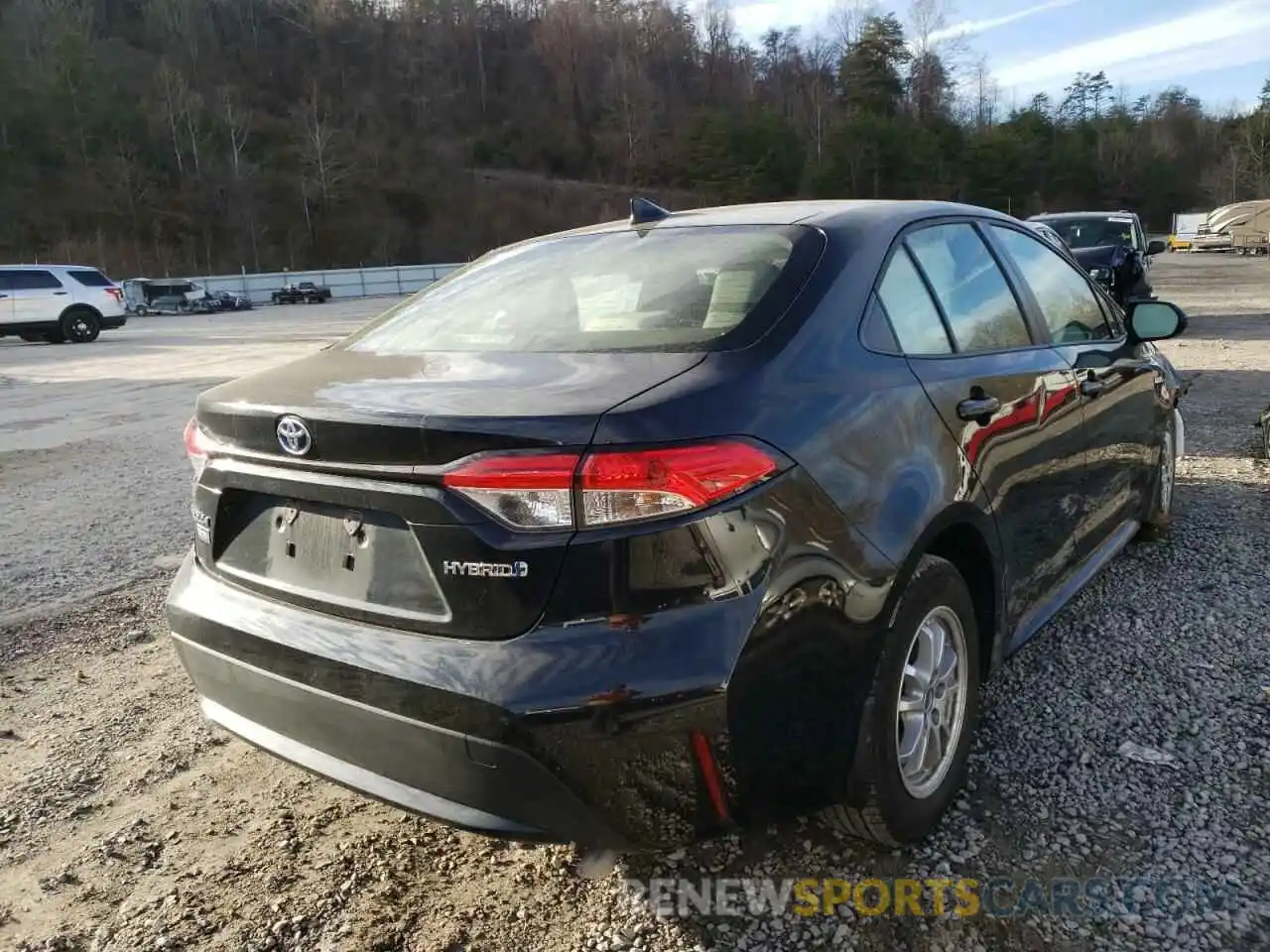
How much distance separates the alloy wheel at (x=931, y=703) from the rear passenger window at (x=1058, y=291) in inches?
56.7

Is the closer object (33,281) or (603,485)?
(603,485)

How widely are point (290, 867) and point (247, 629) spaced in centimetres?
70

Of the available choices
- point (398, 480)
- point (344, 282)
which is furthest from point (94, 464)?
point (344, 282)

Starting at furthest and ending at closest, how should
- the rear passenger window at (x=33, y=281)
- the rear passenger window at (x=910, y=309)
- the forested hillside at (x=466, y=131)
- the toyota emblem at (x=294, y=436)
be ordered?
the forested hillside at (x=466, y=131) → the rear passenger window at (x=33, y=281) → the rear passenger window at (x=910, y=309) → the toyota emblem at (x=294, y=436)

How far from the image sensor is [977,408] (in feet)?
8.47

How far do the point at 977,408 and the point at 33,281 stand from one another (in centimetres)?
2486

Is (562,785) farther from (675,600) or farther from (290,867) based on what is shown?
(290,867)

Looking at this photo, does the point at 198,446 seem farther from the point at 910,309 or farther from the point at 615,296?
the point at 910,309

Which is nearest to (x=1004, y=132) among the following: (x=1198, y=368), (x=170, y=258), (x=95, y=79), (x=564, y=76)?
(x=564, y=76)

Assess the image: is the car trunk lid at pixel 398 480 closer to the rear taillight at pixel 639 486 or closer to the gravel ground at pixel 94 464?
the rear taillight at pixel 639 486

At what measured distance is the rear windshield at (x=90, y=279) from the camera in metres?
22.5

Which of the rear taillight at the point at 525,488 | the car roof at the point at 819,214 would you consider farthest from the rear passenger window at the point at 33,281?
the rear taillight at the point at 525,488

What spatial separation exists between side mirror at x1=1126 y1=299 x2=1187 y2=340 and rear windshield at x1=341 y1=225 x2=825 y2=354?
7.32 ft

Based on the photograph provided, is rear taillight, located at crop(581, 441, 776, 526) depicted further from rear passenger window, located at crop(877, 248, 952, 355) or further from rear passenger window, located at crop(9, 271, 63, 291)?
rear passenger window, located at crop(9, 271, 63, 291)
